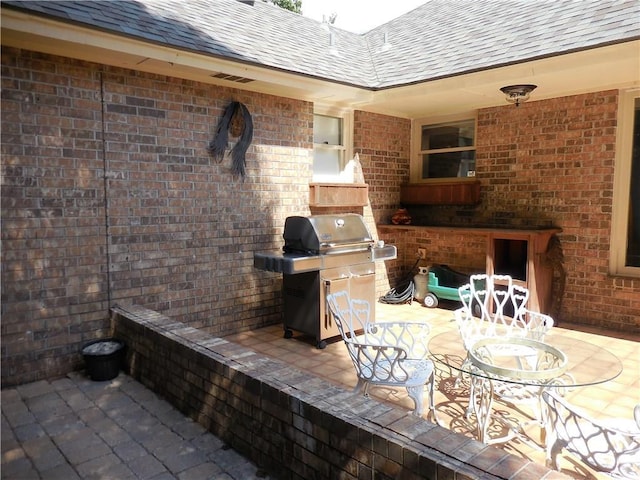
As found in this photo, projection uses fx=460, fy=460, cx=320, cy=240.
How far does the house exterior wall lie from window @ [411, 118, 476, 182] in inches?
13.5

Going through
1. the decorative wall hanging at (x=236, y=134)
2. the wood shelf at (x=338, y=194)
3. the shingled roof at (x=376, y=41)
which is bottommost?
the wood shelf at (x=338, y=194)

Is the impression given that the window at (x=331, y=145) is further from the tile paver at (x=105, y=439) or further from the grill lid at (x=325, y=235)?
the tile paver at (x=105, y=439)

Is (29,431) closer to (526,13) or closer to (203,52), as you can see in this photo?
(203,52)

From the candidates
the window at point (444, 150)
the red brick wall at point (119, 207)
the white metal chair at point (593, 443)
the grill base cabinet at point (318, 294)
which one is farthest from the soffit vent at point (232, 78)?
the white metal chair at point (593, 443)

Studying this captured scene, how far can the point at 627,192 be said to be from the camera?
5695 mm

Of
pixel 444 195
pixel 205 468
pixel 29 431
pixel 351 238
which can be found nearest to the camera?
pixel 205 468

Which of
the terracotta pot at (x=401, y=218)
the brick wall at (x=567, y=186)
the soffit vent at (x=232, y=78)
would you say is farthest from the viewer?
the terracotta pot at (x=401, y=218)

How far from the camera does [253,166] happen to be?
5.74 m

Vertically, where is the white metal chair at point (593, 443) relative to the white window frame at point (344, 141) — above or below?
below

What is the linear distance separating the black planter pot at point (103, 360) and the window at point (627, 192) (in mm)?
5804

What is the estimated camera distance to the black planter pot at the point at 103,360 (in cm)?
405

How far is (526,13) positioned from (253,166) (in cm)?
406

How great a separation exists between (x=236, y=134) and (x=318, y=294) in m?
2.16

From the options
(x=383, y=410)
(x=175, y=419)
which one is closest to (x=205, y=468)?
(x=175, y=419)
